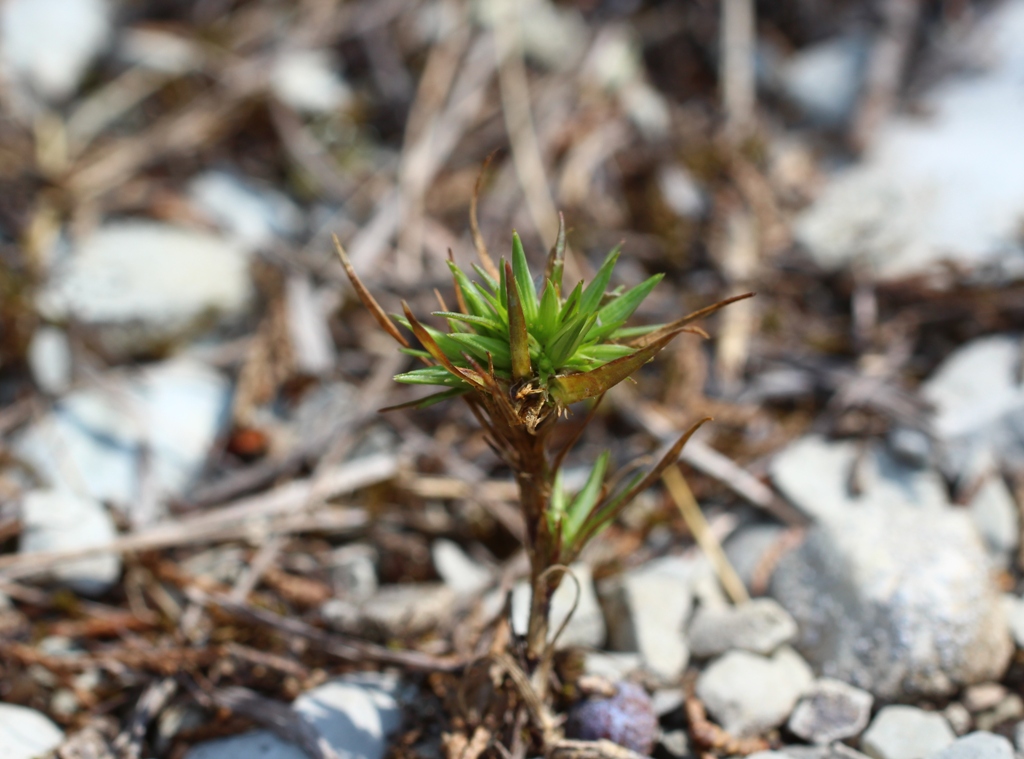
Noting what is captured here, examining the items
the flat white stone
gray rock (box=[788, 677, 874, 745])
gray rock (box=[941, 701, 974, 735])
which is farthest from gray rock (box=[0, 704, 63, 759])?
the flat white stone

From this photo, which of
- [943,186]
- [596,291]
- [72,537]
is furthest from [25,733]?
[943,186]

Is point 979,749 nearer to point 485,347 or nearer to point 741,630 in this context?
point 741,630

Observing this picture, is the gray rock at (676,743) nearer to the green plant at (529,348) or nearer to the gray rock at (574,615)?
the gray rock at (574,615)

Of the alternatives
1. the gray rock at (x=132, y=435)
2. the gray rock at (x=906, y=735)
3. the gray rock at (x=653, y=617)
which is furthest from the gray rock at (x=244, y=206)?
the gray rock at (x=906, y=735)

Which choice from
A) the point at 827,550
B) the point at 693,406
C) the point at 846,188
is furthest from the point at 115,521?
the point at 846,188

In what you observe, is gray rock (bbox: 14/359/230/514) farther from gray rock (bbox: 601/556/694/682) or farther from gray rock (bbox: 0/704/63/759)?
gray rock (bbox: 601/556/694/682)

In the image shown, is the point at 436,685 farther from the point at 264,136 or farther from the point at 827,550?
the point at 264,136
